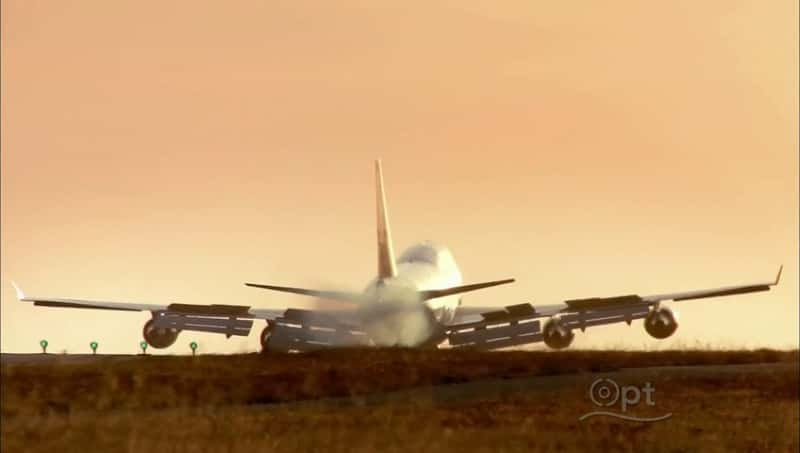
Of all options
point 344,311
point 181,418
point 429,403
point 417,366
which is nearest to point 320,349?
point 344,311

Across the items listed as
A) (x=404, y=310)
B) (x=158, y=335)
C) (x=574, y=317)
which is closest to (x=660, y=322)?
(x=574, y=317)

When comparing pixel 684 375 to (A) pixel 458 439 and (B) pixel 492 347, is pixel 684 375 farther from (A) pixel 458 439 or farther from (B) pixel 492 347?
(B) pixel 492 347

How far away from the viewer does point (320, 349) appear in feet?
289

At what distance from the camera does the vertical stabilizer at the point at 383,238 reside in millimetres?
100625

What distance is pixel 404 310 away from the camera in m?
91.4

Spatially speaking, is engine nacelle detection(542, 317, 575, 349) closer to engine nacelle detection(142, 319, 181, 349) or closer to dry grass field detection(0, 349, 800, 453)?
dry grass field detection(0, 349, 800, 453)

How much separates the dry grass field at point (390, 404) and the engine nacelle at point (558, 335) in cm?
1594

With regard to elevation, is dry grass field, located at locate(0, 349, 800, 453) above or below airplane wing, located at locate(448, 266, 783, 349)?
below

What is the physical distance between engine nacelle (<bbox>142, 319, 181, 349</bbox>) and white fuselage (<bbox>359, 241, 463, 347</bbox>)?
12.0 meters

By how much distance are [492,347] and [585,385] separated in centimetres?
3443

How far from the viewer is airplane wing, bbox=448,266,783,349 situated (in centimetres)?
8862
